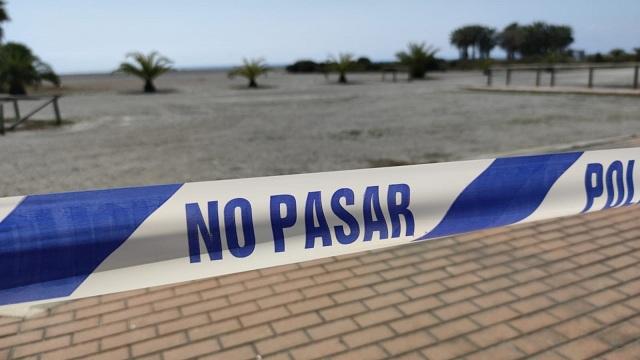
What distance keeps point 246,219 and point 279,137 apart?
26.4 feet

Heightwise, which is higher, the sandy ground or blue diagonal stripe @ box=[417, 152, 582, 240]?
blue diagonal stripe @ box=[417, 152, 582, 240]

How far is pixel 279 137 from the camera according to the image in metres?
10.6

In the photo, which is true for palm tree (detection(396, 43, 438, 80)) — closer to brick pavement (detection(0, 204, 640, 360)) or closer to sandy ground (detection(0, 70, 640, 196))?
sandy ground (detection(0, 70, 640, 196))

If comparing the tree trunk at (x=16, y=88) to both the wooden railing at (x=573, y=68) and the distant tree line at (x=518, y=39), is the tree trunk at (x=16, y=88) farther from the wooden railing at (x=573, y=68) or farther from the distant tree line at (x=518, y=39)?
the distant tree line at (x=518, y=39)

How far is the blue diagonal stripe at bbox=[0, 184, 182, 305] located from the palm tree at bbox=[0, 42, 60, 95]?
23908mm

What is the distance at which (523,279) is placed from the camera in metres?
3.49

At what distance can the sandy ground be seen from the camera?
7.64 m

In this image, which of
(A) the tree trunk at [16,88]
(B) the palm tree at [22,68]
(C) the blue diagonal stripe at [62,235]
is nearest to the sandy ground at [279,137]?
(C) the blue diagonal stripe at [62,235]

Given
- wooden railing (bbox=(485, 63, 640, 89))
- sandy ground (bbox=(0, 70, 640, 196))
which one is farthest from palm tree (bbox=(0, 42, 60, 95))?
wooden railing (bbox=(485, 63, 640, 89))

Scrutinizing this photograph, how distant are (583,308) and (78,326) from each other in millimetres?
2910

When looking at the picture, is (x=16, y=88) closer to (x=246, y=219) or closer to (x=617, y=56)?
(x=246, y=219)

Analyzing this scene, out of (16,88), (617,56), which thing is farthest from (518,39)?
(16,88)

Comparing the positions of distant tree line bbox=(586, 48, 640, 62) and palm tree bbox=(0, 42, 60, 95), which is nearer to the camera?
palm tree bbox=(0, 42, 60, 95)

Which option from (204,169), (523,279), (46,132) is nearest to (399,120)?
(204,169)
